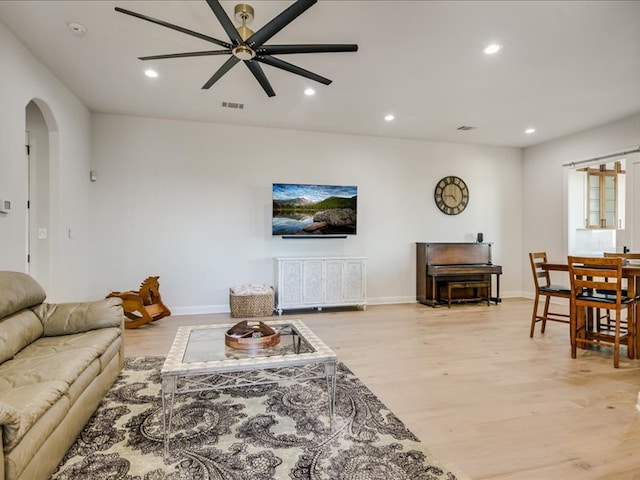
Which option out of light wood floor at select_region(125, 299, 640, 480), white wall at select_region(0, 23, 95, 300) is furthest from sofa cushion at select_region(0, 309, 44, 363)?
light wood floor at select_region(125, 299, 640, 480)

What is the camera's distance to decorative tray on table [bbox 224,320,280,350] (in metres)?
2.34

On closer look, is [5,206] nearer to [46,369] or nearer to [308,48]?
[46,369]

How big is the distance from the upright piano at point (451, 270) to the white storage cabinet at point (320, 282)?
1.17 meters

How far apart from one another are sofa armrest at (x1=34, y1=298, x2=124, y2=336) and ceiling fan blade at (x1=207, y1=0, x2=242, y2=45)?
2.23 metres

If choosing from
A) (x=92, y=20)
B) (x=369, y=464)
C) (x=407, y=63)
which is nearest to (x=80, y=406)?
(x=369, y=464)

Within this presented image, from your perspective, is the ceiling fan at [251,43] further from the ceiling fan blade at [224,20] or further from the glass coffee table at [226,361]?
the glass coffee table at [226,361]

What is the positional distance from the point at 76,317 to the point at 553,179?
23.3 feet

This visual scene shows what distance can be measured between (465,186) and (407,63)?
3.66 meters

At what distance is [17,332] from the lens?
2.30m

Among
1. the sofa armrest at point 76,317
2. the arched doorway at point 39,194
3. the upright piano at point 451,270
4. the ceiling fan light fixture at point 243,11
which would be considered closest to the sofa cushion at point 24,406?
the sofa armrest at point 76,317

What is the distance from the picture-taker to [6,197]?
3.01 metres

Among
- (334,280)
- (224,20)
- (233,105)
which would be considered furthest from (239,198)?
(224,20)

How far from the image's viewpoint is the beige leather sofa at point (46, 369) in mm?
1437

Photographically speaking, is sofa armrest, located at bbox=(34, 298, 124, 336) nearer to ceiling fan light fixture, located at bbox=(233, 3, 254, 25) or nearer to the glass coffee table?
the glass coffee table
